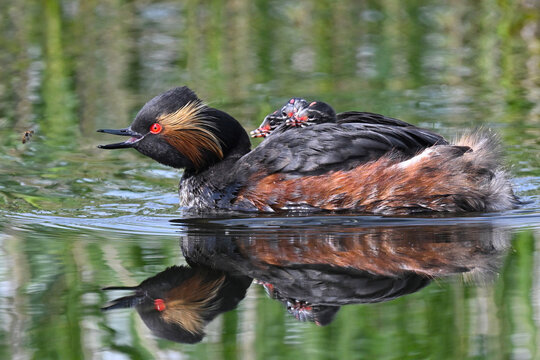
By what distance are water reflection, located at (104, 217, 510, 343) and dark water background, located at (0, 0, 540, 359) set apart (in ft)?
0.27

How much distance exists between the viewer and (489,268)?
18.1 ft

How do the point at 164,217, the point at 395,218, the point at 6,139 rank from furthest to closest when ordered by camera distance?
the point at 6,139
the point at 164,217
the point at 395,218

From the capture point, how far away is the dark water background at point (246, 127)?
15.4 feet

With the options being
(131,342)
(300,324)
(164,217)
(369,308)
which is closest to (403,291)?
(369,308)

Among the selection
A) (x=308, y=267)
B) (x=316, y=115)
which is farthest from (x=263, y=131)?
(x=308, y=267)

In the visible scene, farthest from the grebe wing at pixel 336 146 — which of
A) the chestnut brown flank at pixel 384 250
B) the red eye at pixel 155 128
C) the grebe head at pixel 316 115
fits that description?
the red eye at pixel 155 128

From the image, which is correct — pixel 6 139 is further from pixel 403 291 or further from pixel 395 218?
pixel 403 291

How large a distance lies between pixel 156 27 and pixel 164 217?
799 centimetres

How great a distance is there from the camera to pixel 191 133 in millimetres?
7820

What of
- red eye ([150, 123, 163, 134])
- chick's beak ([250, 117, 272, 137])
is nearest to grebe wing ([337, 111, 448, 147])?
chick's beak ([250, 117, 272, 137])

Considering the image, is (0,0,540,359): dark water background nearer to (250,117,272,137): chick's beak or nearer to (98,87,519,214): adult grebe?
(98,87,519,214): adult grebe

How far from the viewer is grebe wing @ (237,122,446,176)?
7156 mm

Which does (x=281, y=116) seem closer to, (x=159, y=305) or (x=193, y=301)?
(x=193, y=301)

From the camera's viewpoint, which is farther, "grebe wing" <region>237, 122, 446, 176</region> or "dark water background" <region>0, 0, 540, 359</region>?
"grebe wing" <region>237, 122, 446, 176</region>
